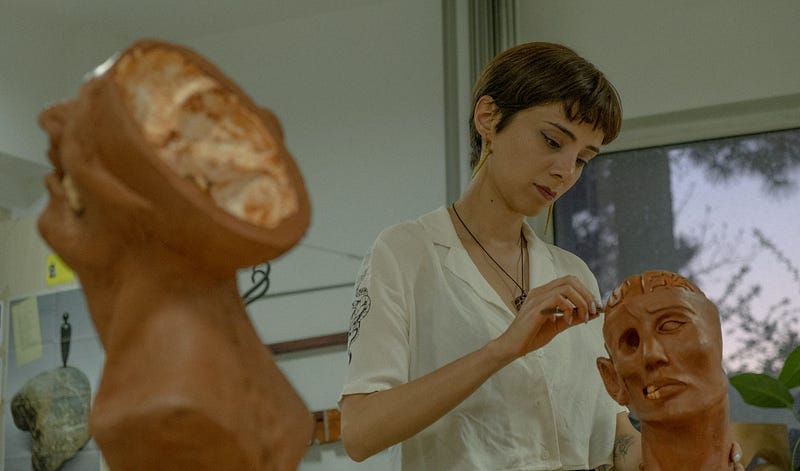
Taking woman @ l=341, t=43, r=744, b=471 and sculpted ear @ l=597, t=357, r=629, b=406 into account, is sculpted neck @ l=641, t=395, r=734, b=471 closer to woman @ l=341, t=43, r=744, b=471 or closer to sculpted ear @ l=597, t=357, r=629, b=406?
sculpted ear @ l=597, t=357, r=629, b=406

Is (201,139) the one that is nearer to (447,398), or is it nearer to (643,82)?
(447,398)

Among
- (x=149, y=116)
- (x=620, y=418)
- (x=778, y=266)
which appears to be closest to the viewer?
→ (x=149, y=116)

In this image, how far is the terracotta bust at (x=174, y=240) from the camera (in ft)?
1.98

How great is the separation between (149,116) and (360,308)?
3.09 feet

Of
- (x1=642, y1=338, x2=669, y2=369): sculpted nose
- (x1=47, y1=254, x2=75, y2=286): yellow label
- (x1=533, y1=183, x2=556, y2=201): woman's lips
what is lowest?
(x1=47, y1=254, x2=75, y2=286): yellow label

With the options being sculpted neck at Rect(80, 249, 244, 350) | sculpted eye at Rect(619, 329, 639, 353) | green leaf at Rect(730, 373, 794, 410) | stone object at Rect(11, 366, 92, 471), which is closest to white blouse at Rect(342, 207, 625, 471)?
sculpted eye at Rect(619, 329, 639, 353)

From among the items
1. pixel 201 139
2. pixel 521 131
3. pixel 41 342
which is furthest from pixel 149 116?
pixel 41 342

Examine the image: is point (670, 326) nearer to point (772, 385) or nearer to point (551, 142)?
point (551, 142)

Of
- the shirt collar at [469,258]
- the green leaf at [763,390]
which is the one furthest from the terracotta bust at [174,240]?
the green leaf at [763,390]

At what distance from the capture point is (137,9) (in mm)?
4203

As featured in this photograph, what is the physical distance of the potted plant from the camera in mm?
2848

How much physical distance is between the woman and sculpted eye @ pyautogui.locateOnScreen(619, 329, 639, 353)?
Answer: 0.69 feet

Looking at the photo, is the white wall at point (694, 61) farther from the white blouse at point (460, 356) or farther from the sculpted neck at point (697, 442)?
the sculpted neck at point (697, 442)

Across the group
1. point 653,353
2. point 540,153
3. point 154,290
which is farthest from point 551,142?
point 154,290
